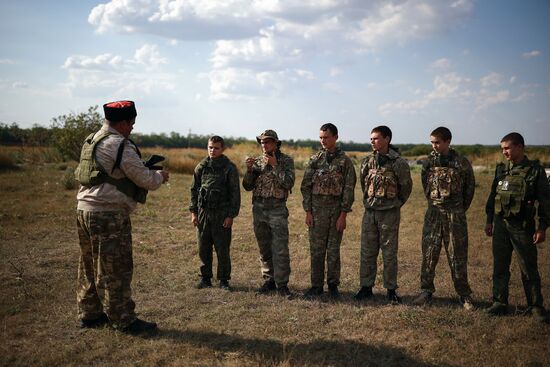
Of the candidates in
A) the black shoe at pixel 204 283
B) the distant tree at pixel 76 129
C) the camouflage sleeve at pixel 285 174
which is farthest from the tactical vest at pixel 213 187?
the distant tree at pixel 76 129

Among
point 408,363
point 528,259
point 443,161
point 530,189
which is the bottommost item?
point 408,363

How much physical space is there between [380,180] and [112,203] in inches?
132

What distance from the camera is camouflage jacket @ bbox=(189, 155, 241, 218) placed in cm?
562

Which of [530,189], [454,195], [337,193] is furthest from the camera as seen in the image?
[337,193]

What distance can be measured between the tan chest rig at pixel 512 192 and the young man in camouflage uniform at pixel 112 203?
4081 millimetres

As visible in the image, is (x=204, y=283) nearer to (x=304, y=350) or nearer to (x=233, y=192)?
(x=233, y=192)

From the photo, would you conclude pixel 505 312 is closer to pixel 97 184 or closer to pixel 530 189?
pixel 530 189

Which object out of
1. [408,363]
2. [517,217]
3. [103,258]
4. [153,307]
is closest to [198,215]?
[153,307]

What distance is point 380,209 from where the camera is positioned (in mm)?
5203

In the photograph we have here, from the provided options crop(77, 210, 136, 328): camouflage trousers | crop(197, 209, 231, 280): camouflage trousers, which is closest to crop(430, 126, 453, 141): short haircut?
crop(197, 209, 231, 280): camouflage trousers

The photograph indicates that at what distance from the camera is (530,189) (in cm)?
457

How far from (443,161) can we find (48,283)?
595 centimetres

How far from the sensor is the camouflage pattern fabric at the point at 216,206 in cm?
564

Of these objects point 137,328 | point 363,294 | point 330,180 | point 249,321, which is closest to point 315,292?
point 363,294
